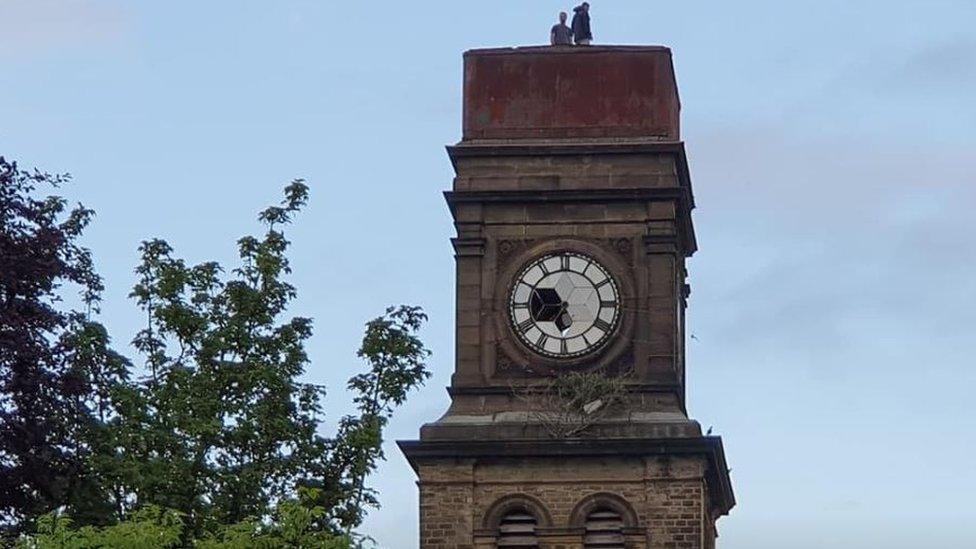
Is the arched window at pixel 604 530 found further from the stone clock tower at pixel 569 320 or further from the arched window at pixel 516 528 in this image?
the arched window at pixel 516 528

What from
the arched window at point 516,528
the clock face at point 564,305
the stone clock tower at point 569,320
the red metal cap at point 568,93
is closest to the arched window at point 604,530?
the stone clock tower at point 569,320

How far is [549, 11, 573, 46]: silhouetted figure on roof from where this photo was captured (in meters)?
60.0

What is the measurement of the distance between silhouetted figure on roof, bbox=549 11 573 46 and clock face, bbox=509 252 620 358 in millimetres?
3598

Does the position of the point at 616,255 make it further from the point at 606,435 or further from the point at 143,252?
the point at 143,252

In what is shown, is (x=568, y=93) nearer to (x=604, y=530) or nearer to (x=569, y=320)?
(x=569, y=320)

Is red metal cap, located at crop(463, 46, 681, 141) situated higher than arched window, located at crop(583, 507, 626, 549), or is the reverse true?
red metal cap, located at crop(463, 46, 681, 141)

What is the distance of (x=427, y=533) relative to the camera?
189 ft

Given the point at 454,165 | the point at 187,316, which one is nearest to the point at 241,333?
the point at 187,316

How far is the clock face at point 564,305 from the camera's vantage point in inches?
2297

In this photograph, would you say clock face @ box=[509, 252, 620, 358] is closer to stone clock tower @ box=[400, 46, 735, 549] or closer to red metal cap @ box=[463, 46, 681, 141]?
stone clock tower @ box=[400, 46, 735, 549]

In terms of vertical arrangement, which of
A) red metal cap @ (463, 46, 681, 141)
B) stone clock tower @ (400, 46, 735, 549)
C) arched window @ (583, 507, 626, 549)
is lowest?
arched window @ (583, 507, 626, 549)

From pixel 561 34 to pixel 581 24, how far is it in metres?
0.45

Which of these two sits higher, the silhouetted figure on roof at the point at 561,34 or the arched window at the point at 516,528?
the silhouetted figure on roof at the point at 561,34

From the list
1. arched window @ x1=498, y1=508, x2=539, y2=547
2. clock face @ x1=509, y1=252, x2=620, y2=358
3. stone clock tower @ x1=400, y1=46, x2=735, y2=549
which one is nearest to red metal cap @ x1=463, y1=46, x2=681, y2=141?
stone clock tower @ x1=400, y1=46, x2=735, y2=549
